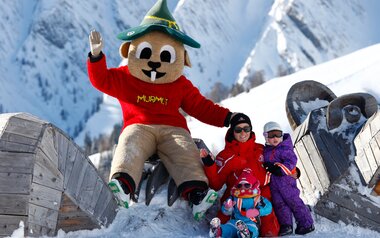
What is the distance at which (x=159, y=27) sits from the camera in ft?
14.7

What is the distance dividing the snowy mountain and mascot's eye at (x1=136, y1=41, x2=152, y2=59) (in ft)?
369

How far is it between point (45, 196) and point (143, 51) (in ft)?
5.51

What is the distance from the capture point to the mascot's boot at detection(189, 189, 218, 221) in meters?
3.88

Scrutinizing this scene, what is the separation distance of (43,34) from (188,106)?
172497mm

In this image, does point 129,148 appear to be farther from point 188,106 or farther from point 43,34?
point 43,34

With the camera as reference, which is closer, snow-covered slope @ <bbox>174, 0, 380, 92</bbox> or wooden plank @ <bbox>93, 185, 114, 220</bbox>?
wooden plank @ <bbox>93, 185, 114, 220</bbox>

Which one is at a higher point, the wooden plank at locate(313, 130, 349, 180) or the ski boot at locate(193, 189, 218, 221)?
the wooden plank at locate(313, 130, 349, 180)

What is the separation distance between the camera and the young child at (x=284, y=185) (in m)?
3.93

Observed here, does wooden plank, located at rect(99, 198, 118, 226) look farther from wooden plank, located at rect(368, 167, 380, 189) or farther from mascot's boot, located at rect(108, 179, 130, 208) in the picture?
wooden plank, located at rect(368, 167, 380, 189)

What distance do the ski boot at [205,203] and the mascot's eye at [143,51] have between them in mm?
1241

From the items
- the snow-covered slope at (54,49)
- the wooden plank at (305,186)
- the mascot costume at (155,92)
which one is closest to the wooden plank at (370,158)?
the wooden plank at (305,186)

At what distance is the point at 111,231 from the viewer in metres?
3.73


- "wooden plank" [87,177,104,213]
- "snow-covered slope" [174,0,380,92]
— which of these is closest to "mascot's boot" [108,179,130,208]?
"wooden plank" [87,177,104,213]

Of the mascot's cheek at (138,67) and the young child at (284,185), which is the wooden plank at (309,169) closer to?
the young child at (284,185)
